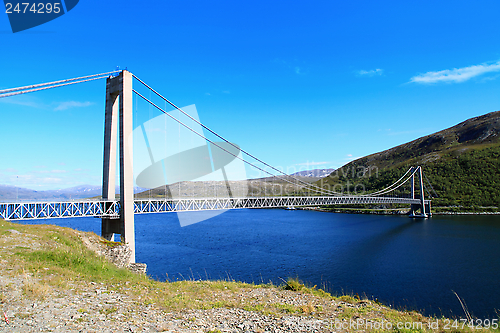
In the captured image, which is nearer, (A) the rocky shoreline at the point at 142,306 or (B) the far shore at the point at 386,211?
(A) the rocky shoreline at the point at 142,306

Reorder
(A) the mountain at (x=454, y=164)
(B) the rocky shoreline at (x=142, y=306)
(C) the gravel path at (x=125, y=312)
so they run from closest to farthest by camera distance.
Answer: (C) the gravel path at (x=125, y=312) < (B) the rocky shoreline at (x=142, y=306) < (A) the mountain at (x=454, y=164)

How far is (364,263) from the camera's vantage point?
26.9 meters

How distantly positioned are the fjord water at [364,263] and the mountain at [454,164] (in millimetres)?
38923

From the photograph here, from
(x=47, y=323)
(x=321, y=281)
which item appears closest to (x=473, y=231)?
(x=321, y=281)

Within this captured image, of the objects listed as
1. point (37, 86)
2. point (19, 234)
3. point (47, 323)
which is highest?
point (37, 86)

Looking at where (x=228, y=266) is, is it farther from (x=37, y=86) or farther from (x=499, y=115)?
(x=499, y=115)

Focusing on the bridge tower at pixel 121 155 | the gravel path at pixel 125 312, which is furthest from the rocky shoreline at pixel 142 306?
the bridge tower at pixel 121 155

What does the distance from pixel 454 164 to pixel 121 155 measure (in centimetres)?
10776

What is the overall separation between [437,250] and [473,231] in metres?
17.3

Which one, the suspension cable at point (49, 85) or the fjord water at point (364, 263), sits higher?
the suspension cable at point (49, 85)

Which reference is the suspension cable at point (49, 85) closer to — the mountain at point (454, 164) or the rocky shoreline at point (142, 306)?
the rocky shoreline at point (142, 306)

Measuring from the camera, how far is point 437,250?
32219mm

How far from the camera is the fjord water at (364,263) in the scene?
731 inches

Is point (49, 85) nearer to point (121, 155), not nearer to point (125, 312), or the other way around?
point (121, 155)
